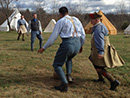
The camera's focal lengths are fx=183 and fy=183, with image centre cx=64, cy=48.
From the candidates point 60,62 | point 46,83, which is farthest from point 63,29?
point 46,83

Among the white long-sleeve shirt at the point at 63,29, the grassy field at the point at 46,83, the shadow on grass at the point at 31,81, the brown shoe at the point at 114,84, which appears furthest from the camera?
the shadow on grass at the point at 31,81

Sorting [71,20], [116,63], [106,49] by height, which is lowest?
[116,63]

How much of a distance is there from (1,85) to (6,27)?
1095 inches

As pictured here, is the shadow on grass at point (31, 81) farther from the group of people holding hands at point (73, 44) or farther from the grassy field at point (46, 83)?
the group of people holding hands at point (73, 44)

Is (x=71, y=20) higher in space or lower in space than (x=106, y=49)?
higher

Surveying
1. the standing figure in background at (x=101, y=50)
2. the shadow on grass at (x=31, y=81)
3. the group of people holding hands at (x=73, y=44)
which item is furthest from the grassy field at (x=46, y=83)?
the standing figure in background at (x=101, y=50)

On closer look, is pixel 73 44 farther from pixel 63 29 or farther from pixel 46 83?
pixel 46 83

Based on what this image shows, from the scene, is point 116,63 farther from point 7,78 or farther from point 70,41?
point 7,78

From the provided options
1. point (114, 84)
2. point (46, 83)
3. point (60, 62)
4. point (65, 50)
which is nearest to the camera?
point (65, 50)

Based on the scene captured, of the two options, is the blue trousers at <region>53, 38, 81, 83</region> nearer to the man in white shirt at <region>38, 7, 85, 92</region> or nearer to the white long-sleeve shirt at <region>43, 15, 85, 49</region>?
the man in white shirt at <region>38, 7, 85, 92</region>

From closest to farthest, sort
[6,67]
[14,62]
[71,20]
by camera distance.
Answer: [71,20]
[6,67]
[14,62]

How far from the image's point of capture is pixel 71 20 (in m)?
3.74

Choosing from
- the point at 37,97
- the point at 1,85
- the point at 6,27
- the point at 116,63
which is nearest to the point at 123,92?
the point at 116,63

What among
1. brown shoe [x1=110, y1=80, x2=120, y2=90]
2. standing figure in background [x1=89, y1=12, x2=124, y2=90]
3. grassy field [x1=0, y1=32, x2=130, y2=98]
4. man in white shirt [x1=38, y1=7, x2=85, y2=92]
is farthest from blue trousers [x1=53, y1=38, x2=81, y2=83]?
brown shoe [x1=110, y1=80, x2=120, y2=90]
